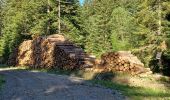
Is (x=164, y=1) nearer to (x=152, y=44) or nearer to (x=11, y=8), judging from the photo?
(x=152, y=44)

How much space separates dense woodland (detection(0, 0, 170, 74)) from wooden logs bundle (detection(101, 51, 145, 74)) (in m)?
10.9

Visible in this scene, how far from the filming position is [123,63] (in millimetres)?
27906

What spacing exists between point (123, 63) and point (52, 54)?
30.2 ft

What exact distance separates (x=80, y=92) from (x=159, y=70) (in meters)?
25.1

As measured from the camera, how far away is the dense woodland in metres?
40.5

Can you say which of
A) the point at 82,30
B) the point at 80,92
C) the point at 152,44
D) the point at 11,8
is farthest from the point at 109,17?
the point at 80,92

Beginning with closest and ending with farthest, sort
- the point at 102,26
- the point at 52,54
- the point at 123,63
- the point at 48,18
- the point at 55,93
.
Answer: the point at 55,93 < the point at 123,63 < the point at 52,54 < the point at 48,18 < the point at 102,26

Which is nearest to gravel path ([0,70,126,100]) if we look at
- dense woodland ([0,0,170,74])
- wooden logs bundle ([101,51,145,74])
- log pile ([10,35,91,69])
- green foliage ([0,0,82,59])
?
wooden logs bundle ([101,51,145,74])

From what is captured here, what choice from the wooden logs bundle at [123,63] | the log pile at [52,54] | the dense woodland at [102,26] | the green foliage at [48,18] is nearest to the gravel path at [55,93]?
the wooden logs bundle at [123,63]

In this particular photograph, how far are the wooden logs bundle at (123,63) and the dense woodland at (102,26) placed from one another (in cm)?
1093

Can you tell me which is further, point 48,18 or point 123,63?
point 48,18

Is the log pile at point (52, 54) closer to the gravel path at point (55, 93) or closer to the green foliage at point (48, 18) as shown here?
the gravel path at point (55, 93)

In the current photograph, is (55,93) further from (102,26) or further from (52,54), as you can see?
(102,26)

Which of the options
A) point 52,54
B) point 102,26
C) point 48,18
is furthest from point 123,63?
point 102,26
